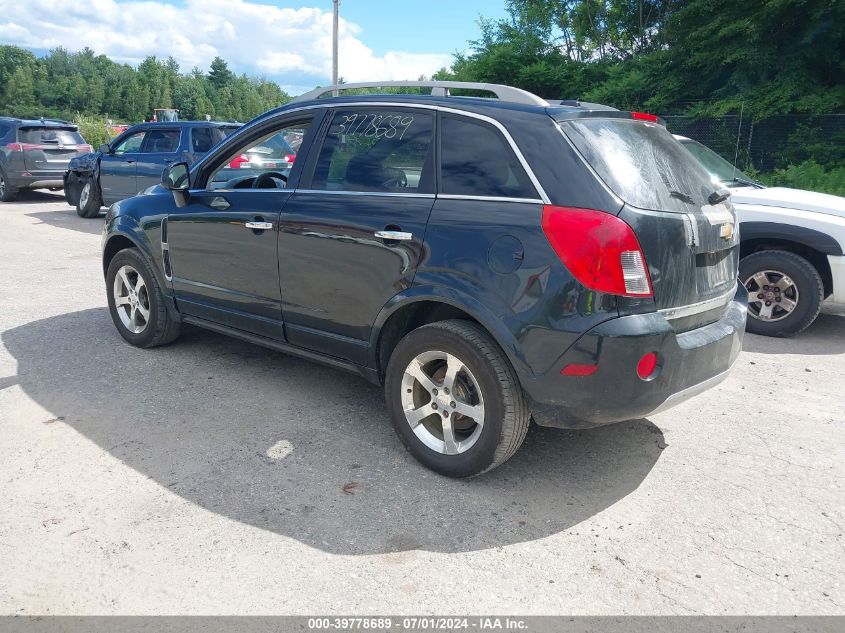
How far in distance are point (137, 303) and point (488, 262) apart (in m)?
3.36

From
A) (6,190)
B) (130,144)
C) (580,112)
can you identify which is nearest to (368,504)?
(580,112)

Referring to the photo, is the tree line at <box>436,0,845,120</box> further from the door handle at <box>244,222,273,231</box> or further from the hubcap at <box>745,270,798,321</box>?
the door handle at <box>244,222,273,231</box>

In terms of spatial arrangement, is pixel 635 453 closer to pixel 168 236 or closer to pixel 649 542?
pixel 649 542

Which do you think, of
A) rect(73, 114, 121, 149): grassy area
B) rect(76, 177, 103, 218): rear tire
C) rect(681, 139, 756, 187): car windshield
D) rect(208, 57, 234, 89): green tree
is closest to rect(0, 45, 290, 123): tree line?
rect(208, 57, 234, 89): green tree

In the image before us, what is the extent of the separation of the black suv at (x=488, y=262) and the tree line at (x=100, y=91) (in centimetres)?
9572

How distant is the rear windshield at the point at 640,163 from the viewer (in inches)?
129

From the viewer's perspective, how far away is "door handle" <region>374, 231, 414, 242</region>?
3619mm

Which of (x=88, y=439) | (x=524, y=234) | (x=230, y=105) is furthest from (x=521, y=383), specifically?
(x=230, y=105)

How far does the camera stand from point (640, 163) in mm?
3449

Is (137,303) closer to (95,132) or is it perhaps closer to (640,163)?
(640,163)

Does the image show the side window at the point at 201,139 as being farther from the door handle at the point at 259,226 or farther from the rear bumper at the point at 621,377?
the rear bumper at the point at 621,377

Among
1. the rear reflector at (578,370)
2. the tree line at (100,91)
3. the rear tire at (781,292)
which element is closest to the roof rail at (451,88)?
the rear reflector at (578,370)

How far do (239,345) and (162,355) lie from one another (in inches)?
23.4

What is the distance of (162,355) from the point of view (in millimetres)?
5453
